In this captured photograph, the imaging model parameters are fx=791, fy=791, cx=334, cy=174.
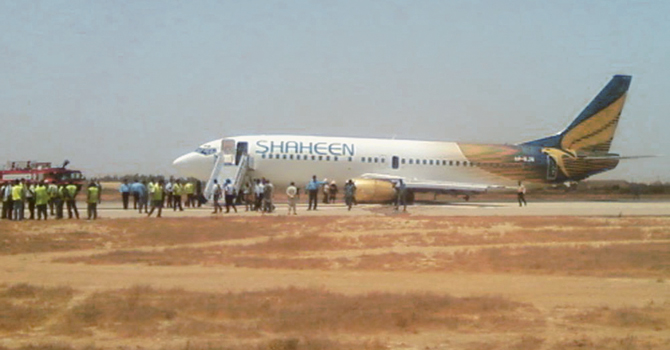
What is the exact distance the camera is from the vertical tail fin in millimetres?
49469

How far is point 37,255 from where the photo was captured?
60.8 feet

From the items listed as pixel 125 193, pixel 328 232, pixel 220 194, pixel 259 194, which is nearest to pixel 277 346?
pixel 328 232

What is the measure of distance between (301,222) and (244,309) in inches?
664

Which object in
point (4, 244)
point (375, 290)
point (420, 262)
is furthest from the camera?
point (4, 244)

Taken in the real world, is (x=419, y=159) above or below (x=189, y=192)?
above

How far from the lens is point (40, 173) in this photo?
1891 inches

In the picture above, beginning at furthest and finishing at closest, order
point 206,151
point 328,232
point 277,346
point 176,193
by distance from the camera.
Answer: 1. point 206,151
2. point 176,193
3. point 328,232
4. point 277,346

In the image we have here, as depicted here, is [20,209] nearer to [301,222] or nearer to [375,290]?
[301,222]

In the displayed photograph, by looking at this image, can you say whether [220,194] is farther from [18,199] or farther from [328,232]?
[328,232]

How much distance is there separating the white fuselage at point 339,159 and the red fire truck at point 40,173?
8.11m

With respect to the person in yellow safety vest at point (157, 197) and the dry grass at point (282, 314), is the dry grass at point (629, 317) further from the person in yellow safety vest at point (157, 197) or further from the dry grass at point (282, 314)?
the person in yellow safety vest at point (157, 197)

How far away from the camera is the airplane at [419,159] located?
147 feet

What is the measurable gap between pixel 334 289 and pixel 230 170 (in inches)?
1205

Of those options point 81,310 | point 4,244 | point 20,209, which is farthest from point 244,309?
point 20,209
